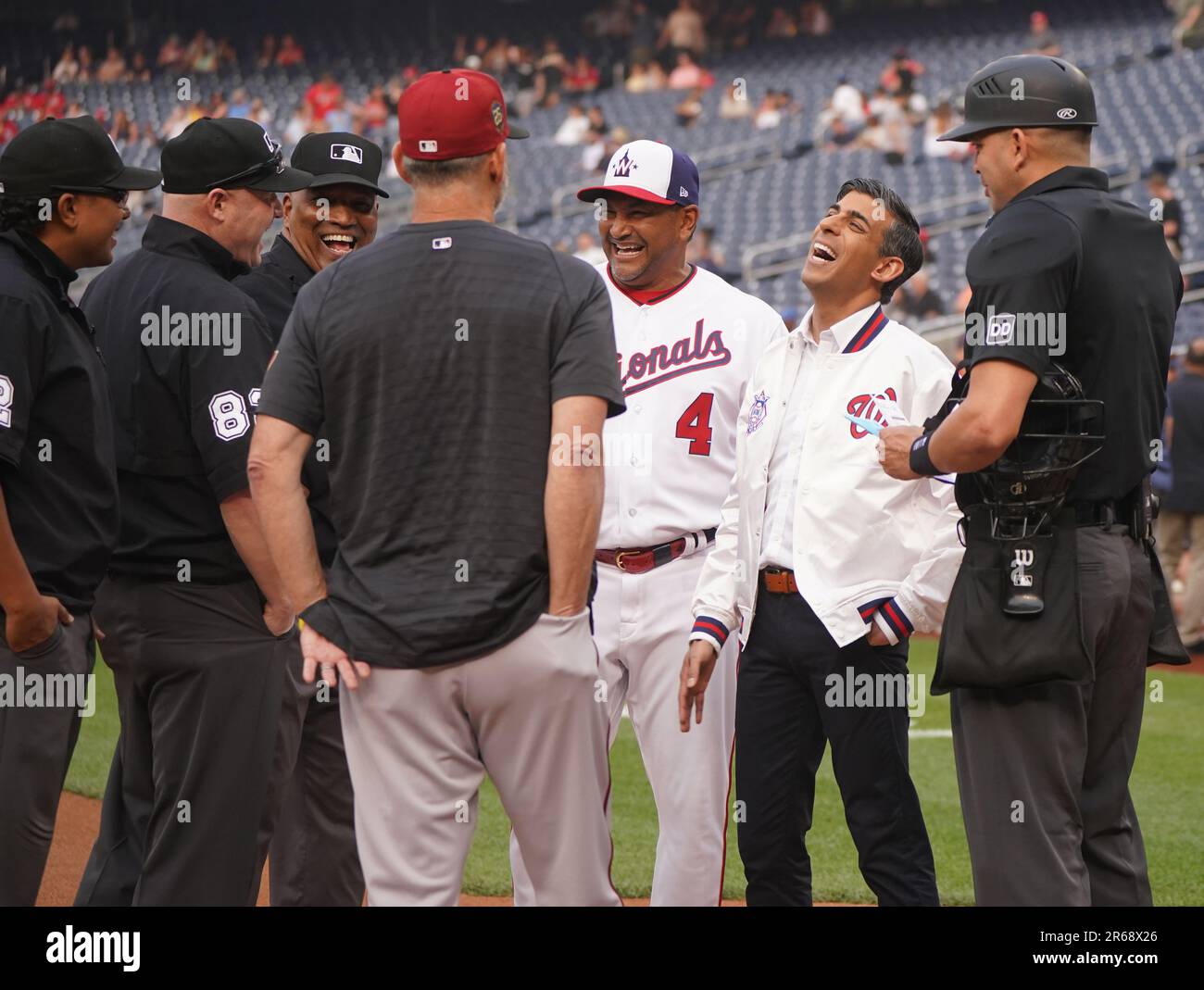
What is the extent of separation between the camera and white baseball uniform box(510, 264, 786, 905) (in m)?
3.93

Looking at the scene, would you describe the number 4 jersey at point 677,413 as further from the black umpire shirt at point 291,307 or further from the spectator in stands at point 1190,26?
the spectator in stands at point 1190,26

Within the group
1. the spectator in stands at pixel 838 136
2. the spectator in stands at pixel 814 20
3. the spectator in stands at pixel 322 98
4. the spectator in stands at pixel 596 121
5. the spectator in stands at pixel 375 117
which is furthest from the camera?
the spectator in stands at pixel 814 20

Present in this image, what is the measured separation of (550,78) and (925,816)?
19087mm

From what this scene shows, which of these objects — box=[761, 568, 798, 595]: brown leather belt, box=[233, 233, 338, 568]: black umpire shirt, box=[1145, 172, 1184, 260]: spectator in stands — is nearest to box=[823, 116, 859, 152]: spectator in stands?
box=[1145, 172, 1184, 260]: spectator in stands

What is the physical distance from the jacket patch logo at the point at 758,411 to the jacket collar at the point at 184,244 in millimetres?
1473

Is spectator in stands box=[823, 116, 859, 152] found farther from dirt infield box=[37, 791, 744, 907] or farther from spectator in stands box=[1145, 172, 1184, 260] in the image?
dirt infield box=[37, 791, 744, 907]

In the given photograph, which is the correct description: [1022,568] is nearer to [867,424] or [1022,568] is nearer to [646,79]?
[867,424]

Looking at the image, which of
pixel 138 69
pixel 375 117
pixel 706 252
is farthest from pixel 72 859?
pixel 138 69

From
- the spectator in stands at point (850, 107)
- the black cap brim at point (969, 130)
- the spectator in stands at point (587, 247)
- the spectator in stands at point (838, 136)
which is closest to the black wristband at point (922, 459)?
the black cap brim at point (969, 130)

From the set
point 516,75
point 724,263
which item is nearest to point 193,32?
point 516,75

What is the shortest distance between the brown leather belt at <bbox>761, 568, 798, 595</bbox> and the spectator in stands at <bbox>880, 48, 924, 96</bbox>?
16997mm

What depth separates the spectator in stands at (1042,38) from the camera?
19375 millimetres

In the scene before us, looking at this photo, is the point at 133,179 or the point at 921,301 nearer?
the point at 133,179

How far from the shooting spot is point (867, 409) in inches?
149
